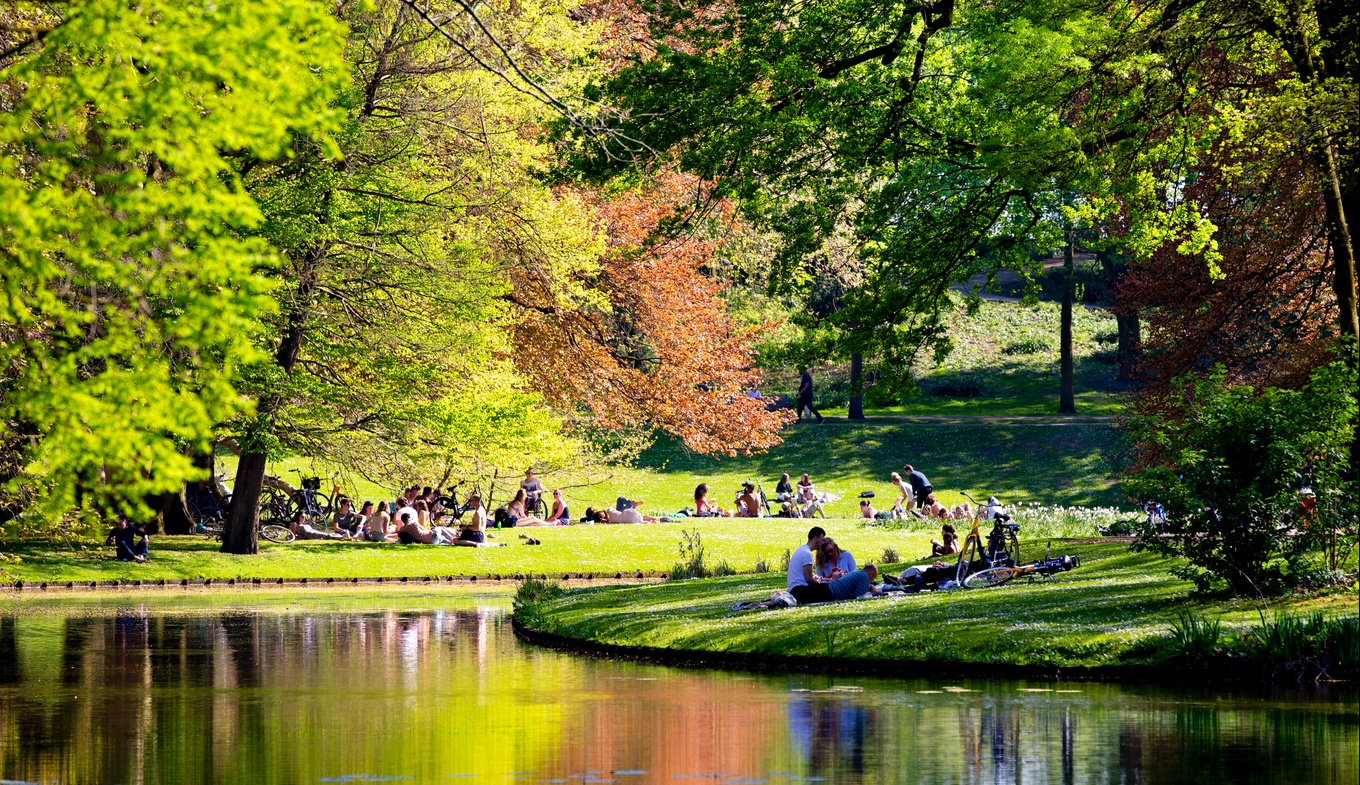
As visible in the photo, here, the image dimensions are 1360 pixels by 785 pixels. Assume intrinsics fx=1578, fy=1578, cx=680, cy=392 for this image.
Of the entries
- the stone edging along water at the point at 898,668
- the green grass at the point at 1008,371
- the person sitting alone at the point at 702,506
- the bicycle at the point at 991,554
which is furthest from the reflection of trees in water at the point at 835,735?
the green grass at the point at 1008,371

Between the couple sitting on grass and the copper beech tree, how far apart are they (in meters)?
15.4

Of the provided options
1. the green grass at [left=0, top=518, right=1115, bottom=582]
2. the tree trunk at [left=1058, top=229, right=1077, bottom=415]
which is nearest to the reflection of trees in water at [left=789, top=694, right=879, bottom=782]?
the green grass at [left=0, top=518, right=1115, bottom=582]

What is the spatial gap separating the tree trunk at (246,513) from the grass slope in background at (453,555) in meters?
Result: 0.35

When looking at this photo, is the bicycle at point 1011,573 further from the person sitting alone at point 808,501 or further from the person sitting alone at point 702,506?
the person sitting alone at point 808,501

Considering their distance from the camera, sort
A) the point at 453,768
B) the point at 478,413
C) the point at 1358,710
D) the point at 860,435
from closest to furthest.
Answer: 1. the point at 453,768
2. the point at 1358,710
3. the point at 478,413
4. the point at 860,435

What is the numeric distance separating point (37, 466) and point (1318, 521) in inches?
498

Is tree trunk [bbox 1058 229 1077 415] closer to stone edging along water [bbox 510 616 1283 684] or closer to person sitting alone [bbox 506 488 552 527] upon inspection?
person sitting alone [bbox 506 488 552 527]

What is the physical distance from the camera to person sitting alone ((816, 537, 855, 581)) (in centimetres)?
2044

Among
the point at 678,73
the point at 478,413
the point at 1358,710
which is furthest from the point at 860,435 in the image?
the point at 1358,710

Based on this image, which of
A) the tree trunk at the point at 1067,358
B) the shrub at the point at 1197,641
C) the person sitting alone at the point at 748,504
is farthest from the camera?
the tree trunk at the point at 1067,358

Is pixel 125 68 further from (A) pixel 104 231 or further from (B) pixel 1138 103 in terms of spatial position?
(B) pixel 1138 103

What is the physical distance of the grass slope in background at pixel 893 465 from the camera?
162 feet

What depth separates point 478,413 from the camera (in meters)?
31.5

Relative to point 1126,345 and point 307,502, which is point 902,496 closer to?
point 307,502
